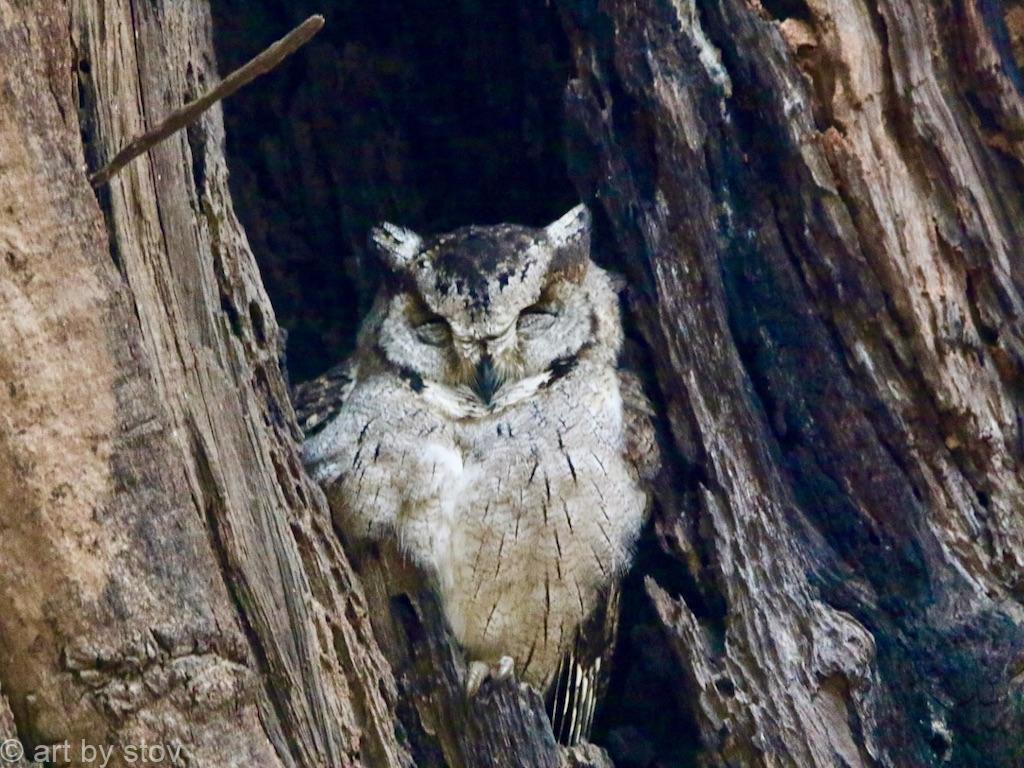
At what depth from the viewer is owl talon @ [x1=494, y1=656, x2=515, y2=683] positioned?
2592 millimetres

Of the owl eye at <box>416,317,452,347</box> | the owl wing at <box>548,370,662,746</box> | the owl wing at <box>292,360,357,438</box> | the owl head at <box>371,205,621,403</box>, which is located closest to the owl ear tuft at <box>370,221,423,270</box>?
the owl head at <box>371,205,621,403</box>

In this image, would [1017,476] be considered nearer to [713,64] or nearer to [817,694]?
[817,694]

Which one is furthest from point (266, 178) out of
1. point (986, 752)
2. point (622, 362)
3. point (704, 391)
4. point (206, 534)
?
point (986, 752)

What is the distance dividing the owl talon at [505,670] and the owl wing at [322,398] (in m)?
0.59

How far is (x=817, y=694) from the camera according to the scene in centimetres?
248

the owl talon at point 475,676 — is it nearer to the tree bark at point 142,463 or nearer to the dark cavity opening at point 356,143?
the tree bark at point 142,463

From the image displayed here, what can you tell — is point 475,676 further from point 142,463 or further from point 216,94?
point 216,94

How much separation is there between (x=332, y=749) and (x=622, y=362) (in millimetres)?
1077

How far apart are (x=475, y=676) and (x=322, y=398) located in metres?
0.65

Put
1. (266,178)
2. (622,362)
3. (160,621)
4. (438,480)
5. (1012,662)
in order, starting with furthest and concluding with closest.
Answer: (266,178) < (622,362) < (438,480) < (1012,662) < (160,621)

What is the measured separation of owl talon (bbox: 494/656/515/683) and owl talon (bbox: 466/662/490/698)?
0.10ft

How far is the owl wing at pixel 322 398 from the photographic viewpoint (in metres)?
2.81

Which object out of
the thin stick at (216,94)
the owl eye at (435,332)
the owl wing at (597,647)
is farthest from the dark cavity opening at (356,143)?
the thin stick at (216,94)

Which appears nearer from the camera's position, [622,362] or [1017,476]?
[1017,476]
